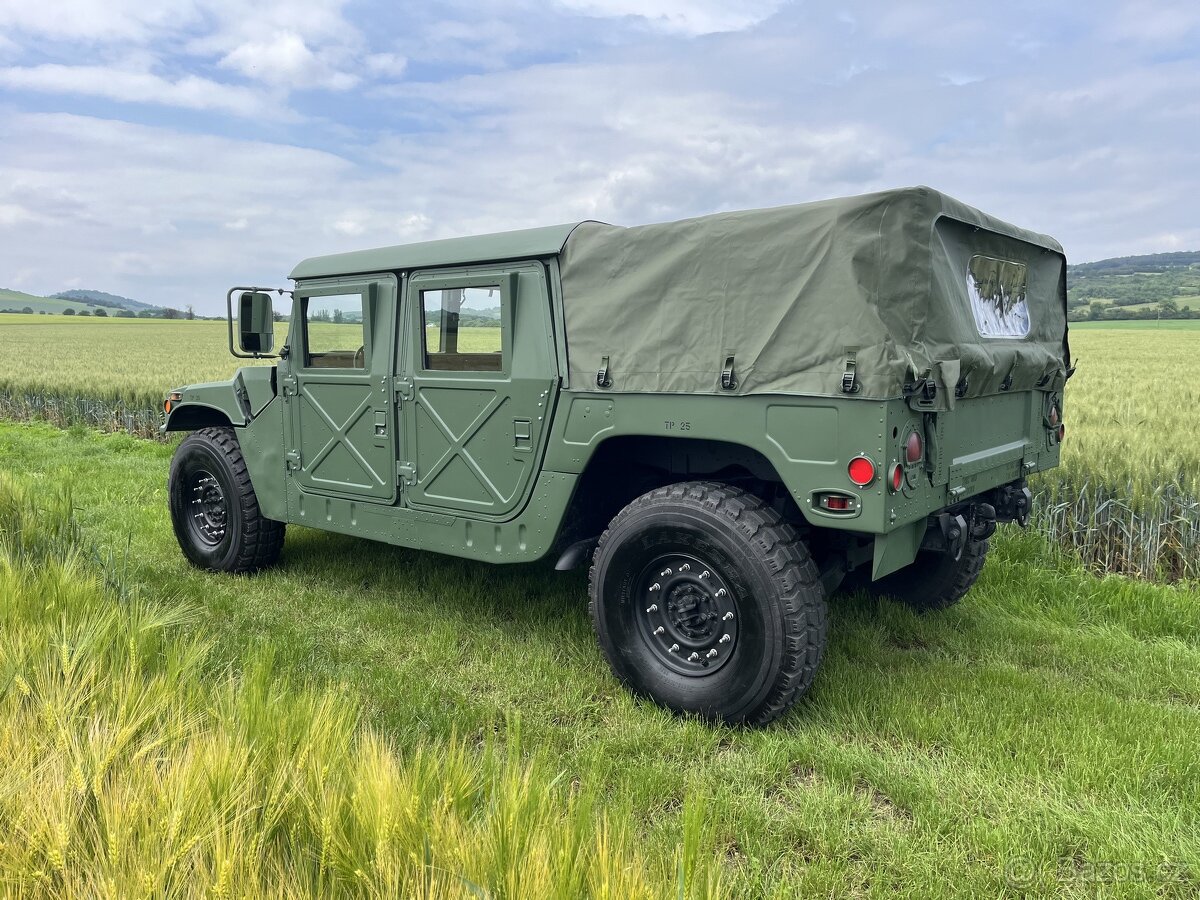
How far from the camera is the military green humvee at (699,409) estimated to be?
327 centimetres

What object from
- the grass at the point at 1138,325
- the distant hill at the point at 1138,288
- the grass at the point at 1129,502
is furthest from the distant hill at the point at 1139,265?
the grass at the point at 1129,502

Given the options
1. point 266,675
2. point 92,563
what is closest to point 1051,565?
point 266,675

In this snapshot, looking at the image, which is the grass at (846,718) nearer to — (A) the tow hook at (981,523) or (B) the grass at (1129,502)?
(B) the grass at (1129,502)

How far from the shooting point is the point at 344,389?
509cm

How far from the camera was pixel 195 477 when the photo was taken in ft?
20.0

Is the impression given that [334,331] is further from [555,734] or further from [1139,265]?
[1139,265]

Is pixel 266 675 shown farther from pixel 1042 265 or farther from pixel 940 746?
pixel 1042 265

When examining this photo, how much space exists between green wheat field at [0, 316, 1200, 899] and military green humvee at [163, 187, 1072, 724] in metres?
0.50

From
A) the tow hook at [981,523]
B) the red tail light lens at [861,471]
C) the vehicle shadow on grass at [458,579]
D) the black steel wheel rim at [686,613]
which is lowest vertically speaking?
the vehicle shadow on grass at [458,579]

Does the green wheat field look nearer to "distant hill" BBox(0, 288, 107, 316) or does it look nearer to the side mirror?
the side mirror

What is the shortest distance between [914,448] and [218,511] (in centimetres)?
487

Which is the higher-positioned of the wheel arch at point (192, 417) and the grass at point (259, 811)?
the wheel arch at point (192, 417)

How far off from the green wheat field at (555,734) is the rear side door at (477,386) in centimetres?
89

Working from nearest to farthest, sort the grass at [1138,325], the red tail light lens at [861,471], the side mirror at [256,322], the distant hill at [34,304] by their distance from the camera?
the red tail light lens at [861,471] → the side mirror at [256,322] → the grass at [1138,325] → the distant hill at [34,304]
